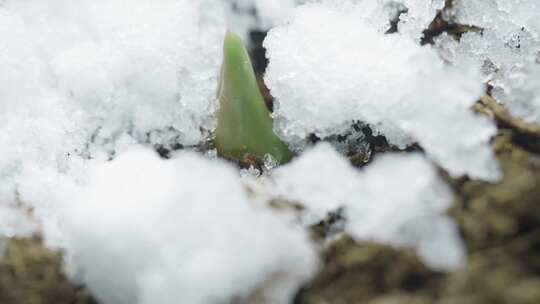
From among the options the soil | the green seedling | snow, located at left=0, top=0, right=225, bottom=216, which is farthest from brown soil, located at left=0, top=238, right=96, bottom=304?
the green seedling

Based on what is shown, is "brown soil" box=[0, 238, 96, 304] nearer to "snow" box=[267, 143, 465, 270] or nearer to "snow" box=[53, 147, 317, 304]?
"snow" box=[53, 147, 317, 304]

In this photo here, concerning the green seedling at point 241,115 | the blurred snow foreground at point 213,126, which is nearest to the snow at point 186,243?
the blurred snow foreground at point 213,126

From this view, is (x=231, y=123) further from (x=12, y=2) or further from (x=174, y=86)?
(x=12, y=2)

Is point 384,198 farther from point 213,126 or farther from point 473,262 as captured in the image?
point 213,126

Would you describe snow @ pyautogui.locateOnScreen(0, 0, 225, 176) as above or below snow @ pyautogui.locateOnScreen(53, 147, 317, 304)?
above

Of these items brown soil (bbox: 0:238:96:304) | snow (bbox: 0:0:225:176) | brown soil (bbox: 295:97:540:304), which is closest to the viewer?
brown soil (bbox: 295:97:540:304)

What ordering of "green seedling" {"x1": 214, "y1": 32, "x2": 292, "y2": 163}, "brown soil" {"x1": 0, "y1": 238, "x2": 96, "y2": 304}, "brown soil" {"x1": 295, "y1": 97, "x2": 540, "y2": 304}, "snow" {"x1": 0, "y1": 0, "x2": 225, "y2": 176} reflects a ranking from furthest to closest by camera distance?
"snow" {"x1": 0, "y1": 0, "x2": 225, "y2": 176}
"green seedling" {"x1": 214, "y1": 32, "x2": 292, "y2": 163}
"brown soil" {"x1": 0, "y1": 238, "x2": 96, "y2": 304}
"brown soil" {"x1": 295, "y1": 97, "x2": 540, "y2": 304}

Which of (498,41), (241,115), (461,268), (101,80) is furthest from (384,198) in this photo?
(101,80)
